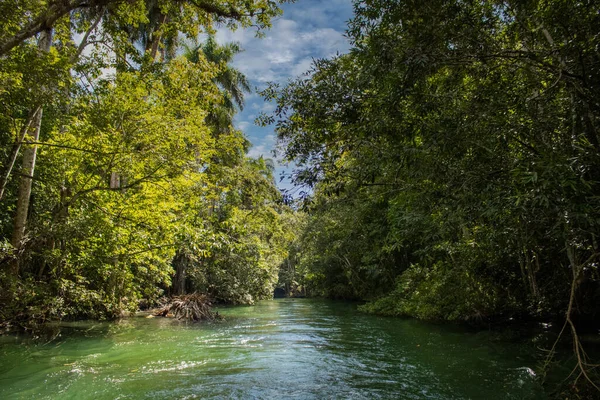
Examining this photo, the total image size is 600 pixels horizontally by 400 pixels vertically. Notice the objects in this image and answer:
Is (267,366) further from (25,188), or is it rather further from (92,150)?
(25,188)

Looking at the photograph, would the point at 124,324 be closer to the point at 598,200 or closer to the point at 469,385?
the point at 469,385

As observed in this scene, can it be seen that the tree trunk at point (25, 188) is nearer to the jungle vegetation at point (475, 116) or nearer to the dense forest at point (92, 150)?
the dense forest at point (92, 150)

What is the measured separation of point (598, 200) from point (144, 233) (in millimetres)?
11255

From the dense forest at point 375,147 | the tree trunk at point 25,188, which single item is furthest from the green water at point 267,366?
the tree trunk at point 25,188

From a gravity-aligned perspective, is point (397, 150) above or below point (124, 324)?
above

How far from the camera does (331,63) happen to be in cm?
673

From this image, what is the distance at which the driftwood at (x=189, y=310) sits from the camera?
15.6 metres

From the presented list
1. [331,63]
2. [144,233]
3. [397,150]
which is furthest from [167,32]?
[397,150]

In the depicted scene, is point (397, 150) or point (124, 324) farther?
point (124, 324)

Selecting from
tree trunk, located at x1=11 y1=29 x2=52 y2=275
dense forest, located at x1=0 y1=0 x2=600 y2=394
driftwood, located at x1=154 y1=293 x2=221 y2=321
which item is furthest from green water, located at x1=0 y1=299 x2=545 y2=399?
driftwood, located at x1=154 y1=293 x2=221 y2=321

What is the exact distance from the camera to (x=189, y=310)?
15695 millimetres

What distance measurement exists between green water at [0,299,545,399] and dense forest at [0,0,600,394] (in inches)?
58.7

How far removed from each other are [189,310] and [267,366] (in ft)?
31.5

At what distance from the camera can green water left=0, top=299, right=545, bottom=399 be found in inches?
217
